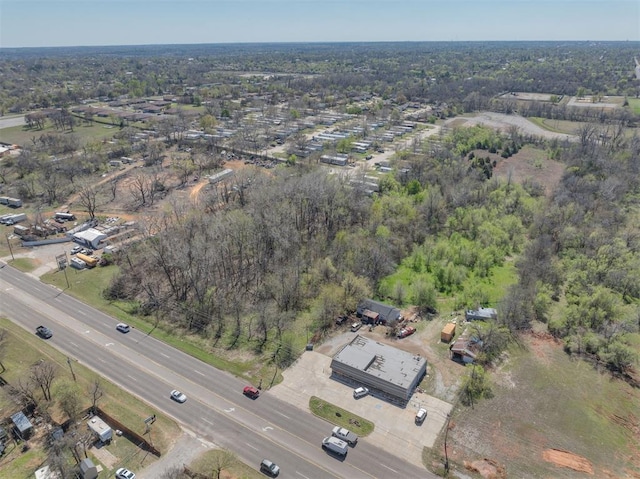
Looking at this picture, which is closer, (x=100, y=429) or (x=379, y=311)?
(x=100, y=429)

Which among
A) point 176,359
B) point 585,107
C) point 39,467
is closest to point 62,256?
point 176,359

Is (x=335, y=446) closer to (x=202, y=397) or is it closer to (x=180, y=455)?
(x=180, y=455)

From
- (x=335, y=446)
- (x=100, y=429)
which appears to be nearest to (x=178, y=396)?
(x=100, y=429)

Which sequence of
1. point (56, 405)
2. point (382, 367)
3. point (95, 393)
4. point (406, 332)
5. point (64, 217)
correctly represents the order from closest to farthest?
point (95, 393), point (56, 405), point (382, 367), point (406, 332), point (64, 217)

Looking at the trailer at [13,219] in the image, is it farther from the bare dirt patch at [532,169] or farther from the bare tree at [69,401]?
the bare dirt patch at [532,169]

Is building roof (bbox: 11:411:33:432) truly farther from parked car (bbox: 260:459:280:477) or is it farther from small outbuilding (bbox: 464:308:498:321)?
small outbuilding (bbox: 464:308:498:321)

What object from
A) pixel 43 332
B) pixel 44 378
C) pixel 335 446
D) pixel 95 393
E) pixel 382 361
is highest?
pixel 44 378

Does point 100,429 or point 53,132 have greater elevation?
point 53,132
